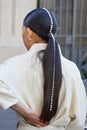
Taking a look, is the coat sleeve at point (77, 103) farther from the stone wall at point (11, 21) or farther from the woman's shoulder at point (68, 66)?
the stone wall at point (11, 21)

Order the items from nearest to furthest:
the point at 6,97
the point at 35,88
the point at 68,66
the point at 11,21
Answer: the point at 6,97 → the point at 35,88 → the point at 68,66 → the point at 11,21

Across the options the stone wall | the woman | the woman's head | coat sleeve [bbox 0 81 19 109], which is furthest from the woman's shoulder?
the stone wall

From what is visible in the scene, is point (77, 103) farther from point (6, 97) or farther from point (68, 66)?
point (6, 97)

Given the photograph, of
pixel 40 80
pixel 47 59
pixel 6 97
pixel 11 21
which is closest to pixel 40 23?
pixel 47 59

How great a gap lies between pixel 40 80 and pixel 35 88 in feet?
→ 0.17

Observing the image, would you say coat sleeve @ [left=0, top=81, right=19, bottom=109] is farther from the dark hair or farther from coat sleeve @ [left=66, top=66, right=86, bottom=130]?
coat sleeve @ [left=66, top=66, right=86, bottom=130]

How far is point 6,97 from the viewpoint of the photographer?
260 centimetres

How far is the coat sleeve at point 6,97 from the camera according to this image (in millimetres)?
2590

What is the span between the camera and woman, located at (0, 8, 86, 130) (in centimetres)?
265

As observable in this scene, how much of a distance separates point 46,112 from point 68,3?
31.3 feet

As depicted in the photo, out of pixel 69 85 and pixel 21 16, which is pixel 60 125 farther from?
pixel 21 16

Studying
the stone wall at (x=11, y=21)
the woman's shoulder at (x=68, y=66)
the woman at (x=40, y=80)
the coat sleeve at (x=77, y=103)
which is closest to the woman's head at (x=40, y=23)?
the woman at (x=40, y=80)

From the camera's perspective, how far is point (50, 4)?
12.0 meters

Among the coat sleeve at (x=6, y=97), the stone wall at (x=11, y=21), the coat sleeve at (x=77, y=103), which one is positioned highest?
the coat sleeve at (x=6, y=97)
